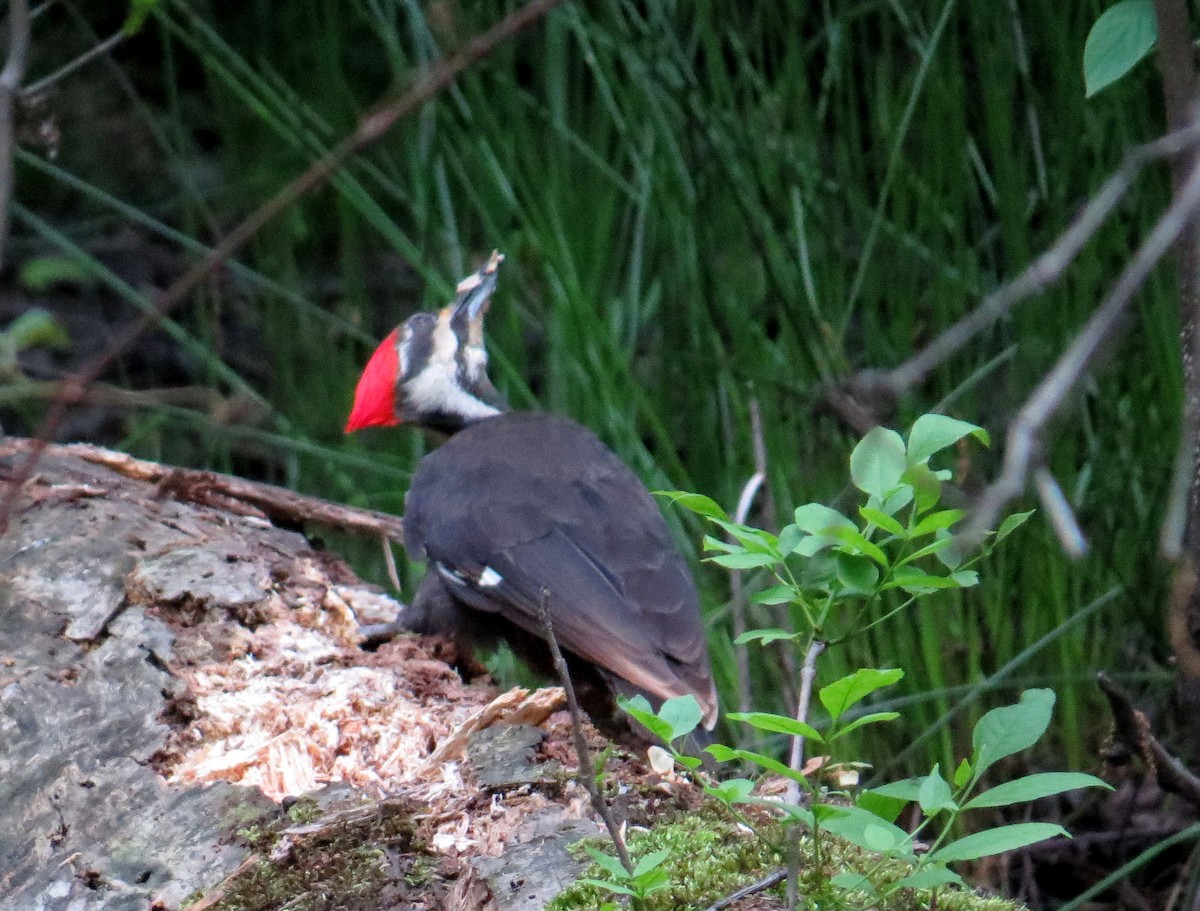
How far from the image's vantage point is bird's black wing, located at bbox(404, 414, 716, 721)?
2.34 m

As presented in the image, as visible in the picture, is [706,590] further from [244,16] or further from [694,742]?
[244,16]

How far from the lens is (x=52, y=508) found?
2330 millimetres

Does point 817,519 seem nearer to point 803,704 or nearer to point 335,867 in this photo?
point 803,704

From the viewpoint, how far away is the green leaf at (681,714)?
1.29 metres

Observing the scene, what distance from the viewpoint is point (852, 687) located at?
123 centimetres

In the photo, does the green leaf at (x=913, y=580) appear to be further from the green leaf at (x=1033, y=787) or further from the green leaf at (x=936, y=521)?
the green leaf at (x=1033, y=787)

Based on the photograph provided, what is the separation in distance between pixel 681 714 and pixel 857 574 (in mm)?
210

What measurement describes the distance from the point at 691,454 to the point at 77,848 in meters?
1.84

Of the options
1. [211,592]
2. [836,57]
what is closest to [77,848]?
[211,592]

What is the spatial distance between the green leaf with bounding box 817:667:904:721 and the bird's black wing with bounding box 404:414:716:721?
986 millimetres

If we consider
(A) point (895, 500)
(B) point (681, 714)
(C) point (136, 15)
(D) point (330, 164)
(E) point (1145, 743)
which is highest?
(C) point (136, 15)

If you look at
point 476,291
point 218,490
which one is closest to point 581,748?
point 218,490

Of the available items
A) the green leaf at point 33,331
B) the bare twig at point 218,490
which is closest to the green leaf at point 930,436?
the green leaf at point 33,331

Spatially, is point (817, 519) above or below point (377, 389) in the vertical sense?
above
